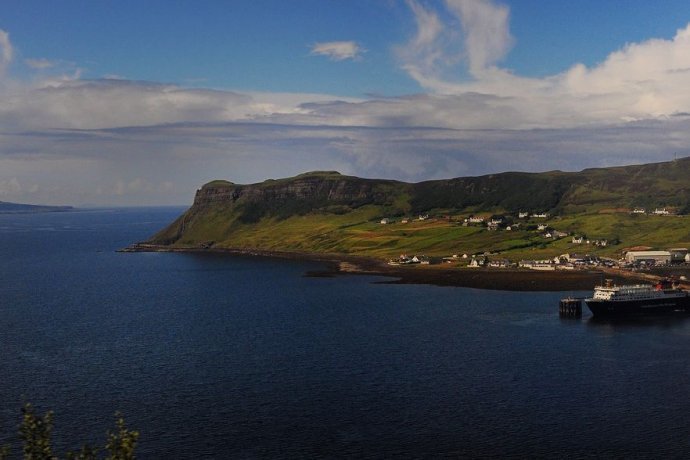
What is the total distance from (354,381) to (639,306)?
281 feet

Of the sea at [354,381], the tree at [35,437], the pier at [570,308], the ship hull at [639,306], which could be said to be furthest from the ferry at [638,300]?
the tree at [35,437]

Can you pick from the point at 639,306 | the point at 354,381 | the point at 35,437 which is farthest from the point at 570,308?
the point at 35,437

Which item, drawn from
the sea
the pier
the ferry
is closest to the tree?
the sea

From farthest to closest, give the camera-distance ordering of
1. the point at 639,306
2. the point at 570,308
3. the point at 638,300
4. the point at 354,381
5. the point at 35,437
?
the point at 638,300
the point at 639,306
the point at 570,308
the point at 354,381
the point at 35,437

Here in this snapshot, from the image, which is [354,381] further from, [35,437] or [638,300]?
[638,300]

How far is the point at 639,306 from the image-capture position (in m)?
155

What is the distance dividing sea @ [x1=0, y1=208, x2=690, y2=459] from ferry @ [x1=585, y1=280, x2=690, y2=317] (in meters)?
6.78

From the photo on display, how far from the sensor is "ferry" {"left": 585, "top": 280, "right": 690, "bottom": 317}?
15162 centimetres

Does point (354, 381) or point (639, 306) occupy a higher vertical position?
point (639, 306)

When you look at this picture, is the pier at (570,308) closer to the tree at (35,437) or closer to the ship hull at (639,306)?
the ship hull at (639,306)

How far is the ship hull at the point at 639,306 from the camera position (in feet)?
497

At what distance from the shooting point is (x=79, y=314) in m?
156

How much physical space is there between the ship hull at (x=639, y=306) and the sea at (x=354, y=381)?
5.70m

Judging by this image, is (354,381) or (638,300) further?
(638,300)
